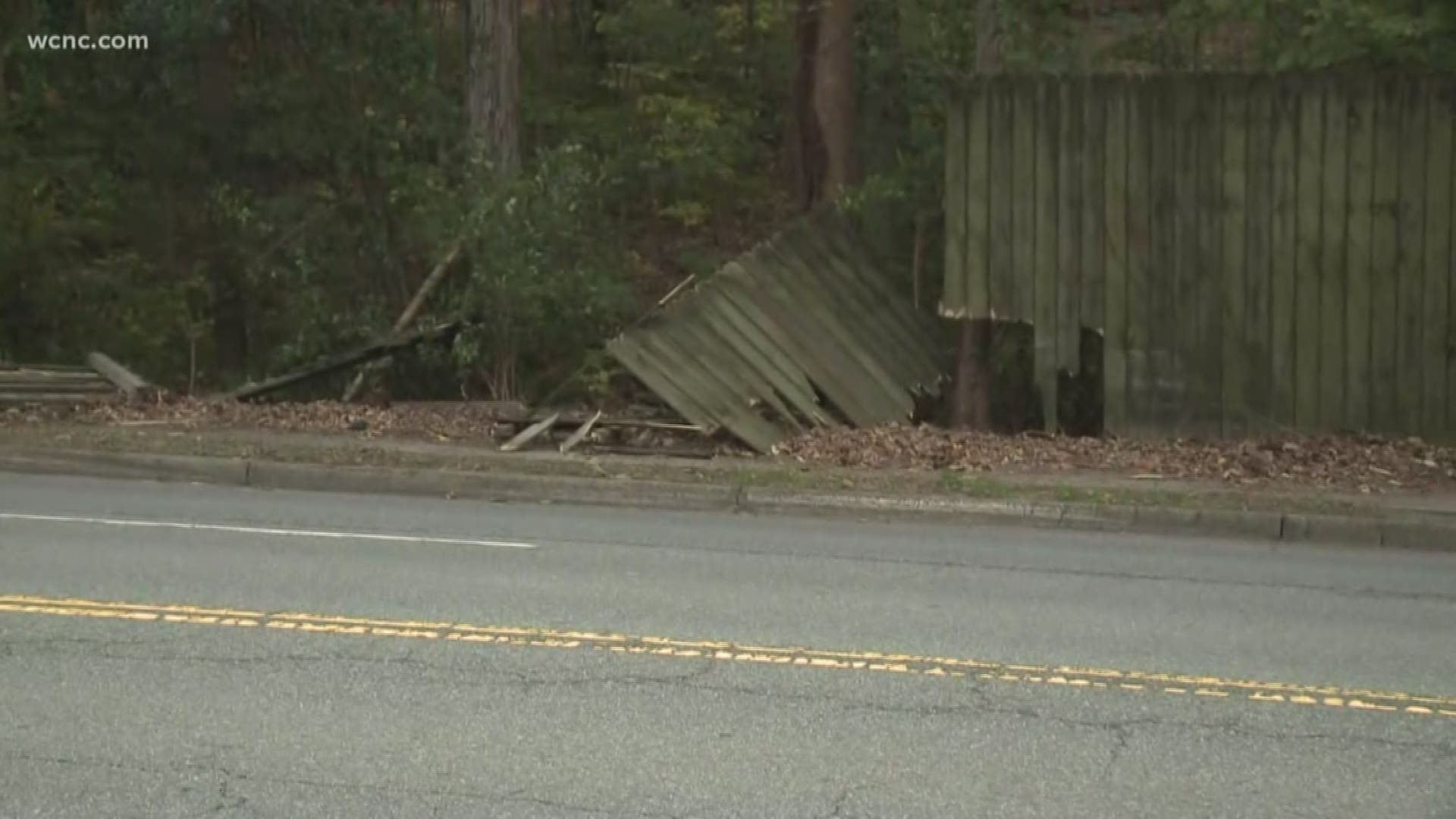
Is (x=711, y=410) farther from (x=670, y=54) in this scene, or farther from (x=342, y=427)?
(x=670, y=54)

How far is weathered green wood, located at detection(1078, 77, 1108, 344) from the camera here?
14.9 meters

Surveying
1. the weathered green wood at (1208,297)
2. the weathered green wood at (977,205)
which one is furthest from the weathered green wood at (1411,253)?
the weathered green wood at (977,205)

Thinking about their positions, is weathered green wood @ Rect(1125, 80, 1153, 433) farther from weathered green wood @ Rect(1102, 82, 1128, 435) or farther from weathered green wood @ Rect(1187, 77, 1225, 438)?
weathered green wood @ Rect(1187, 77, 1225, 438)

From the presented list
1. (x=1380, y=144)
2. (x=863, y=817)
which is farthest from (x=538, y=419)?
(x=863, y=817)

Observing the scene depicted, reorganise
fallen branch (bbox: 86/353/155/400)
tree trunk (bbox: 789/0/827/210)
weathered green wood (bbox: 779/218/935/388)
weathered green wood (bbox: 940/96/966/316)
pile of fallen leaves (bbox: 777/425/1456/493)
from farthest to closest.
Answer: tree trunk (bbox: 789/0/827/210) → fallen branch (bbox: 86/353/155/400) → weathered green wood (bbox: 779/218/935/388) → weathered green wood (bbox: 940/96/966/316) → pile of fallen leaves (bbox: 777/425/1456/493)

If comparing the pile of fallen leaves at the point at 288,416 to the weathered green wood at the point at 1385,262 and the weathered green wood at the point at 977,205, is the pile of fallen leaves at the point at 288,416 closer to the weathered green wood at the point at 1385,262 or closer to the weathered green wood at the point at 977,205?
the weathered green wood at the point at 977,205

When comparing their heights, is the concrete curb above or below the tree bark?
below

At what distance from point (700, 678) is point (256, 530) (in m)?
4.78

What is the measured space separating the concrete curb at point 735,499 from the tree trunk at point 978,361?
13.3 ft

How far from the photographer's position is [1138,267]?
590 inches

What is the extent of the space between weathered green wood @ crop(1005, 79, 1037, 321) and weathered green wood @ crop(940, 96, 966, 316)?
33cm

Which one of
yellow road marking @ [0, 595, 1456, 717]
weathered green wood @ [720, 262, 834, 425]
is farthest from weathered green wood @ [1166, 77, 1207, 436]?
yellow road marking @ [0, 595, 1456, 717]

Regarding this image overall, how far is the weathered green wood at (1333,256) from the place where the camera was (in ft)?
47.5

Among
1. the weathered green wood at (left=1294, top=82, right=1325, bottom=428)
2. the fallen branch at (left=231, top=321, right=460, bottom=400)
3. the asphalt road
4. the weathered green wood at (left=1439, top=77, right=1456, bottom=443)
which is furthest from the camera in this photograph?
the fallen branch at (left=231, top=321, right=460, bottom=400)
